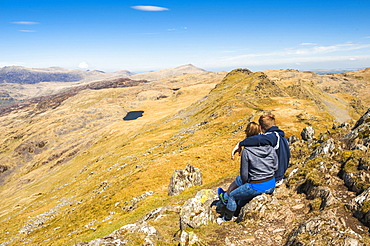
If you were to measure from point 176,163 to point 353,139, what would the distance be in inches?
1694

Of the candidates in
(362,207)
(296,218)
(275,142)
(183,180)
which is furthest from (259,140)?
(183,180)

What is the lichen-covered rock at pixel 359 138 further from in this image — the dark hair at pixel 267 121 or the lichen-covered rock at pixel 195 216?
the lichen-covered rock at pixel 195 216

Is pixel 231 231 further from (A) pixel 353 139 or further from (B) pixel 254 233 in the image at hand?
(A) pixel 353 139

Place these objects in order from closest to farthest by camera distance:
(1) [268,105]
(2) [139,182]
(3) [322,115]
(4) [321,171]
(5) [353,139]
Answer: (4) [321,171]
(5) [353,139]
(2) [139,182]
(3) [322,115]
(1) [268,105]

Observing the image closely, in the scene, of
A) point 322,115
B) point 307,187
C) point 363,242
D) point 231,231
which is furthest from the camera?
point 322,115

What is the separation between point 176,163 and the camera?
5747 centimetres

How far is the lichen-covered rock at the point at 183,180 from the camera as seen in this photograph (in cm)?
3625

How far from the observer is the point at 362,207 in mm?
9992

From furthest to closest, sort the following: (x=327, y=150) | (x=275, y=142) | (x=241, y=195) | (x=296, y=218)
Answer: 1. (x=327, y=150)
2. (x=241, y=195)
3. (x=296, y=218)
4. (x=275, y=142)

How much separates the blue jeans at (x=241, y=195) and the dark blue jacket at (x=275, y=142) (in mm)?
1527

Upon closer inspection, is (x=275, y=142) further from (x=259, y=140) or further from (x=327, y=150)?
(x=327, y=150)

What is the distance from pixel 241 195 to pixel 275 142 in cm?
374

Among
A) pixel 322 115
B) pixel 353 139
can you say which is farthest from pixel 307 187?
pixel 322 115

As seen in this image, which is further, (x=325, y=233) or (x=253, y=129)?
(x=253, y=129)
